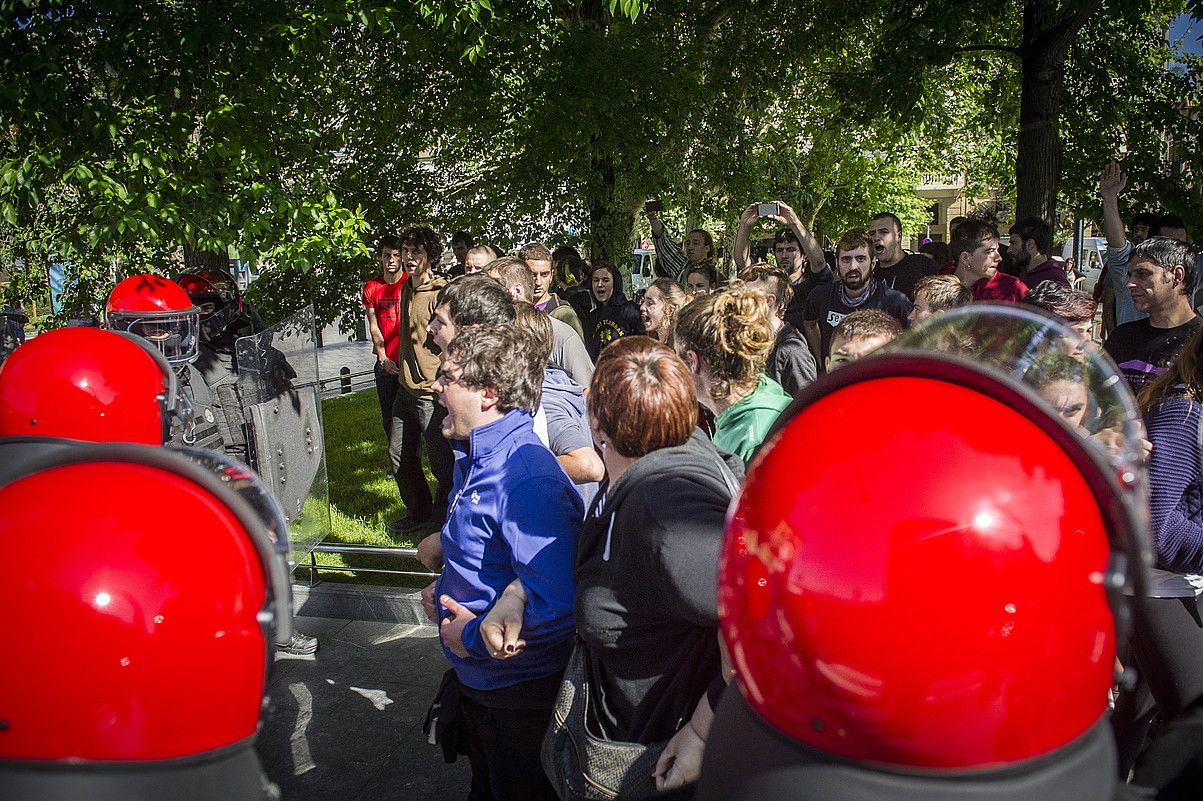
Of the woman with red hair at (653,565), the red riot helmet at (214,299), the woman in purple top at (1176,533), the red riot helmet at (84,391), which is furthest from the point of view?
the red riot helmet at (214,299)

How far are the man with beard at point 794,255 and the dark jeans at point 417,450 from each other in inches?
104

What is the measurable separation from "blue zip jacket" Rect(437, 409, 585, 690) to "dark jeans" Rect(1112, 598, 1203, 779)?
1706 mm

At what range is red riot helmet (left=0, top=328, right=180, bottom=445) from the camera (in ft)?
8.63

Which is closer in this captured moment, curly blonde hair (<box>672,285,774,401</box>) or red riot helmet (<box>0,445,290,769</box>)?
red riot helmet (<box>0,445,290,769</box>)

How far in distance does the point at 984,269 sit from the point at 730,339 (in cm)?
392

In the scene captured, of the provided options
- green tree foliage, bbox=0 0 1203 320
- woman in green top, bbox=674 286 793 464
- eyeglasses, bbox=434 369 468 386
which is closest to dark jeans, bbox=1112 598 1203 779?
woman in green top, bbox=674 286 793 464

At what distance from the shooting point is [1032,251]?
7.13 meters

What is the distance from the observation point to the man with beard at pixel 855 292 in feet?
20.4

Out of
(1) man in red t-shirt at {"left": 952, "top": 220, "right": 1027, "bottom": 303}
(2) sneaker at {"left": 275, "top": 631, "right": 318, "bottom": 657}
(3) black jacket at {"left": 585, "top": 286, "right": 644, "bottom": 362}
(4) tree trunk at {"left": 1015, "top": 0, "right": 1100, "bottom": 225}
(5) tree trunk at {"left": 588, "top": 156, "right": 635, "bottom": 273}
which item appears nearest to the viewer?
(2) sneaker at {"left": 275, "top": 631, "right": 318, "bottom": 657}

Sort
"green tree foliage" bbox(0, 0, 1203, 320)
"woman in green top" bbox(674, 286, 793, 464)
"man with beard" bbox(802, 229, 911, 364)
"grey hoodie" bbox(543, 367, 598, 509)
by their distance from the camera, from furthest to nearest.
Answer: "man with beard" bbox(802, 229, 911, 364)
"green tree foliage" bbox(0, 0, 1203, 320)
"grey hoodie" bbox(543, 367, 598, 509)
"woman in green top" bbox(674, 286, 793, 464)

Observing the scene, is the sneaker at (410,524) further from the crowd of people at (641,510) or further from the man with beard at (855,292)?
the crowd of people at (641,510)

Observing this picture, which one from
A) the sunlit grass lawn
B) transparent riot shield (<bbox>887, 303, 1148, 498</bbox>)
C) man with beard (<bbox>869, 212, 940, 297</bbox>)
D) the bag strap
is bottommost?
the sunlit grass lawn

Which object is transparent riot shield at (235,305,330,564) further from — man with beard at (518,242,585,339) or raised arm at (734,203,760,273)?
raised arm at (734,203,760,273)

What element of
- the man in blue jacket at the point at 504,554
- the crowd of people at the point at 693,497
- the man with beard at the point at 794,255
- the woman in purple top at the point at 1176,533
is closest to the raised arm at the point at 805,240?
the man with beard at the point at 794,255
